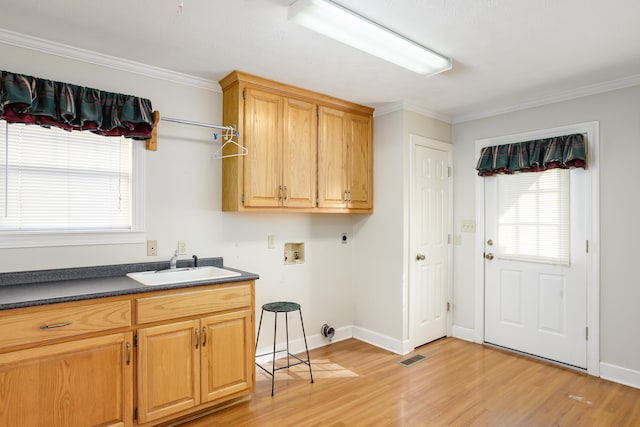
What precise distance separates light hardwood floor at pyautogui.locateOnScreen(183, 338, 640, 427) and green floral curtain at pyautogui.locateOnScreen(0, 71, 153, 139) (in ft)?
6.69

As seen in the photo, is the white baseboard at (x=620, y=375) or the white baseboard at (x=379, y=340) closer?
the white baseboard at (x=620, y=375)

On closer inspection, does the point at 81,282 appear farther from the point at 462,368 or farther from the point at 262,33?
the point at 462,368

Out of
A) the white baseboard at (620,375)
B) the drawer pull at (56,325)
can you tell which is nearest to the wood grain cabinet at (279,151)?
the drawer pull at (56,325)

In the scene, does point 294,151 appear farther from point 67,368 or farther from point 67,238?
point 67,368

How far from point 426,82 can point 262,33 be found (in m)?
1.49

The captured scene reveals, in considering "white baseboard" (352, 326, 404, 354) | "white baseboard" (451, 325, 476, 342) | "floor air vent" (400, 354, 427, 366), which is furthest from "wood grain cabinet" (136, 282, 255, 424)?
"white baseboard" (451, 325, 476, 342)

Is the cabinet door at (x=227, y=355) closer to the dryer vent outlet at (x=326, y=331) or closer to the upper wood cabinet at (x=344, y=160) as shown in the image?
the dryer vent outlet at (x=326, y=331)

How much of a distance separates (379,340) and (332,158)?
190 cm

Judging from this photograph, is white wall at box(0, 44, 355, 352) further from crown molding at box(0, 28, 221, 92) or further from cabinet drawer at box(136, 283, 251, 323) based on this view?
cabinet drawer at box(136, 283, 251, 323)

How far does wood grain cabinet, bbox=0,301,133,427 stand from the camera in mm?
1853

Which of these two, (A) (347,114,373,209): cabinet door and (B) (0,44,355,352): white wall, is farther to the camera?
(A) (347,114,373,209): cabinet door

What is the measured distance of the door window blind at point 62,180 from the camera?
2.34m

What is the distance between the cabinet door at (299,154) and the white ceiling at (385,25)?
0.24m

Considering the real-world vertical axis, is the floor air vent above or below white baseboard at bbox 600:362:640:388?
below
